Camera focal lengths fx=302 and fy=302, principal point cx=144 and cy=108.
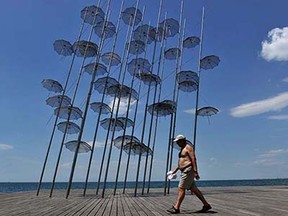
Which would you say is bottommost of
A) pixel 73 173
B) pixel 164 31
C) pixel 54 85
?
pixel 73 173

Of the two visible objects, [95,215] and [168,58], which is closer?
[95,215]

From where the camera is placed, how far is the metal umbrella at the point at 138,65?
19737 millimetres

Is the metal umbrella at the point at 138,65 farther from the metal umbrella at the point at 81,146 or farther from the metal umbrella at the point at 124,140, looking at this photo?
the metal umbrella at the point at 81,146

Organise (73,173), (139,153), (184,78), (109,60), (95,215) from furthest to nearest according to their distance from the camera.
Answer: (109,60), (184,78), (139,153), (73,173), (95,215)

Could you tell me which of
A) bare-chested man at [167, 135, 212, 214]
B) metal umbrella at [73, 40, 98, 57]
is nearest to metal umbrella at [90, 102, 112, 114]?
metal umbrella at [73, 40, 98, 57]

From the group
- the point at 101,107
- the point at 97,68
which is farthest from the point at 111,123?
the point at 97,68

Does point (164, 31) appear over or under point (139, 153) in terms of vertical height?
over

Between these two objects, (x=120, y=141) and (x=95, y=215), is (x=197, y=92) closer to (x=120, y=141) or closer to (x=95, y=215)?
(x=120, y=141)

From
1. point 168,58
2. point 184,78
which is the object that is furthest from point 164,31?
point 184,78

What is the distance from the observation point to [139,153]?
17.2 m

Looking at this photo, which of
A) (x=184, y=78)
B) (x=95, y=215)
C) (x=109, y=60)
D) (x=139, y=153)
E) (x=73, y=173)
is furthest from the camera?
(x=109, y=60)

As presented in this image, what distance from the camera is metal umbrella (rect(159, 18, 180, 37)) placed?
67.4 ft

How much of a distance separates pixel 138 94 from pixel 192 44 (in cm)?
491

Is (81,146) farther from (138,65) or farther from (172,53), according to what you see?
(172,53)
